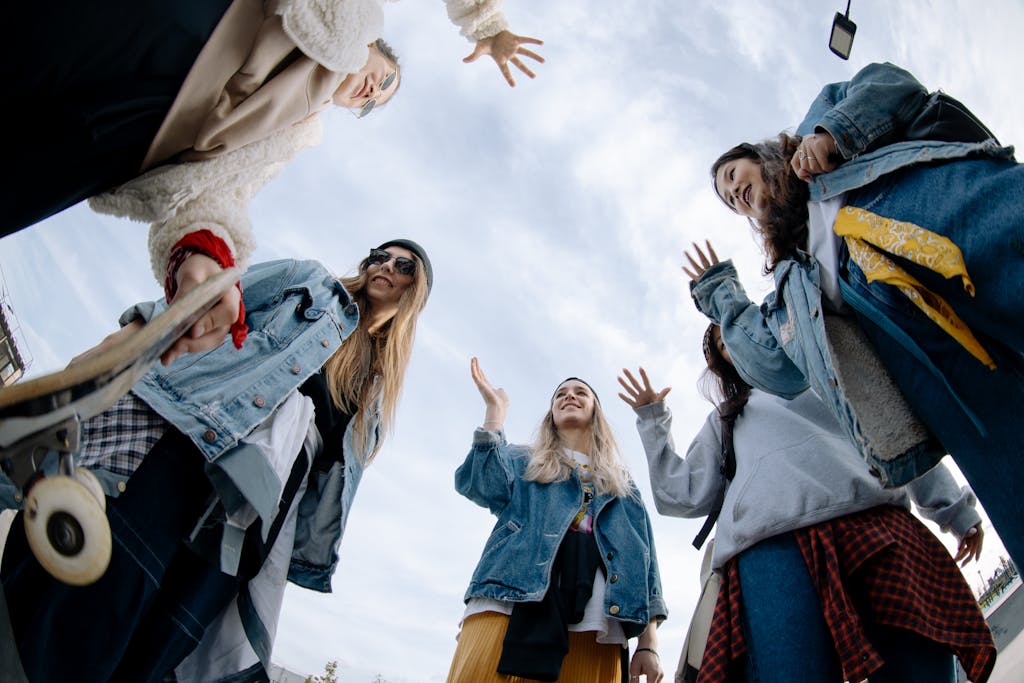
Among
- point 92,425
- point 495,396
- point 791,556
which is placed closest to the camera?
point 92,425

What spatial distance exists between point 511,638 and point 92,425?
1.86 metres

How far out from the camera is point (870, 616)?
1978 mm

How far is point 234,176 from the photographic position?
1.41 m

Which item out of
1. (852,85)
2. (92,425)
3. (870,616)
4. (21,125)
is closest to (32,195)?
(21,125)

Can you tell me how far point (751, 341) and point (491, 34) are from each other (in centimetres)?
155

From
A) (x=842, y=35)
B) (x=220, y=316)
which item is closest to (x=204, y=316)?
(x=220, y=316)

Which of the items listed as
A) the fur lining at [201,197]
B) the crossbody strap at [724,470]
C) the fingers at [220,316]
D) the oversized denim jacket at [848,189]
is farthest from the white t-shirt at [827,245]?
the fingers at [220,316]

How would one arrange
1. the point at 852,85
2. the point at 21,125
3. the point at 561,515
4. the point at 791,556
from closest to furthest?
the point at 21,125
the point at 852,85
the point at 791,556
the point at 561,515

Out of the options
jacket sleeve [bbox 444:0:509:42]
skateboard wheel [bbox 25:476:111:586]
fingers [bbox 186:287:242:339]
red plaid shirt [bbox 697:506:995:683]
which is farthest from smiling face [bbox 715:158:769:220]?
skateboard wheel [bbox 25:476:111:586]

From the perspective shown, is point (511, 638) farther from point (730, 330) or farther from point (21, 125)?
point (21, 125)

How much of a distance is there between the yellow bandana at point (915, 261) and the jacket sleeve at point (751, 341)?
0.61 meters

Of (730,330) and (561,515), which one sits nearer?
(730,330)

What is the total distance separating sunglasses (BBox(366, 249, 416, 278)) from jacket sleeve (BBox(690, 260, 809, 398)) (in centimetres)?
139

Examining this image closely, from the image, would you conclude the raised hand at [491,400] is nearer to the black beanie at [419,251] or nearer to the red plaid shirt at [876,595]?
the black beanie at [419,251]
